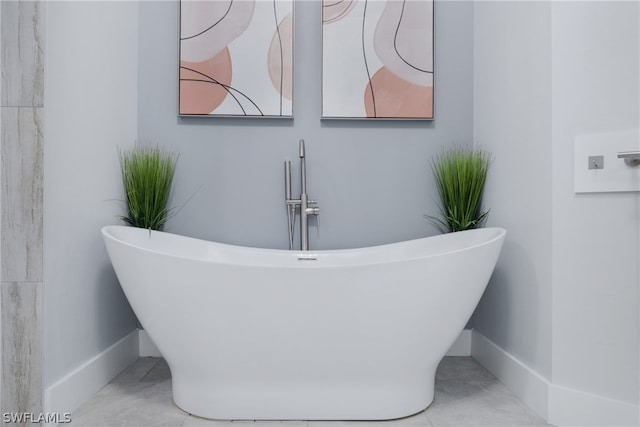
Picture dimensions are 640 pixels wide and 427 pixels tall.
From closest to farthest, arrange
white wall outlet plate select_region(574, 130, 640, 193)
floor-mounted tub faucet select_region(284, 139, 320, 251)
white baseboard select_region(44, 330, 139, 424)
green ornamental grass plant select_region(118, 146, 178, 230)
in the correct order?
white wall outlet plate select_region(574, 130, 640, 193)
white baseboard select_region(44, 330, 139, 424)
green ornamental grass plant select_region(118, 146, 178, 230)
floor-mounted tub faucet select_region(284, 139, 320, 251)

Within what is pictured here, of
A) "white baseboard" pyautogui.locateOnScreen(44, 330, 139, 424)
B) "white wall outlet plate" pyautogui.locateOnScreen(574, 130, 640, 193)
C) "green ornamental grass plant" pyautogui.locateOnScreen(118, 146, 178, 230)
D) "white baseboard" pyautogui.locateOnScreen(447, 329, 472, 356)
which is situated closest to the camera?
"white wall outlet plate" pyautogui.locateOnScreen(574, 130, 640, 193)

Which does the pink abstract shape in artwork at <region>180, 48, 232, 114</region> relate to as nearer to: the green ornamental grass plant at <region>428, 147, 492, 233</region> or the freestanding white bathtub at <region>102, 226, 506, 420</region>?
the freestanding white bathtub at <region>102, 226, 506, 420</region>

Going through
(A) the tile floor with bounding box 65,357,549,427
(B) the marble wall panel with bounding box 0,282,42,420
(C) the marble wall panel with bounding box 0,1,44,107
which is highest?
(C) the marble wall panel with bounding box 0,1,44,107

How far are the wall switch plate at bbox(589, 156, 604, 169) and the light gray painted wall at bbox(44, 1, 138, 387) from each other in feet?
5.89

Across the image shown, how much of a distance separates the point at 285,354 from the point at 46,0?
1.41 metres

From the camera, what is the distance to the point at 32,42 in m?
1.45

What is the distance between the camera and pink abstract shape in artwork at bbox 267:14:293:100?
226 centimetres

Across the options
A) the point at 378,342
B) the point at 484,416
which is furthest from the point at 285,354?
the point at 484,416

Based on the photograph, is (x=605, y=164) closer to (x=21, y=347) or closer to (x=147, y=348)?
(x=21, y=347)

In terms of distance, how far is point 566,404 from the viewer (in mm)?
1527

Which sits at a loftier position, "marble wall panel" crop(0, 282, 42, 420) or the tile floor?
"marble wall panel" crop(0, 282, 42, 420)

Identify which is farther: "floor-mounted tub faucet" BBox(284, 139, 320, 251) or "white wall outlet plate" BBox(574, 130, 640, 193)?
"floor-mounted tub faucet" BBox(284, 139, 320, 251)

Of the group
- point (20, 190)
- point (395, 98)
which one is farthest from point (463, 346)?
point (20, 190)

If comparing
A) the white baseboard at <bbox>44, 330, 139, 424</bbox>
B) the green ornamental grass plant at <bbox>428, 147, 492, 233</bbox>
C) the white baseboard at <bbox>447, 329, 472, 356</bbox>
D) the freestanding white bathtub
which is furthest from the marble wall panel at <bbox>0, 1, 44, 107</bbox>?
the white baseboard at <bbox>447, 329, 472, 356</bbox>
